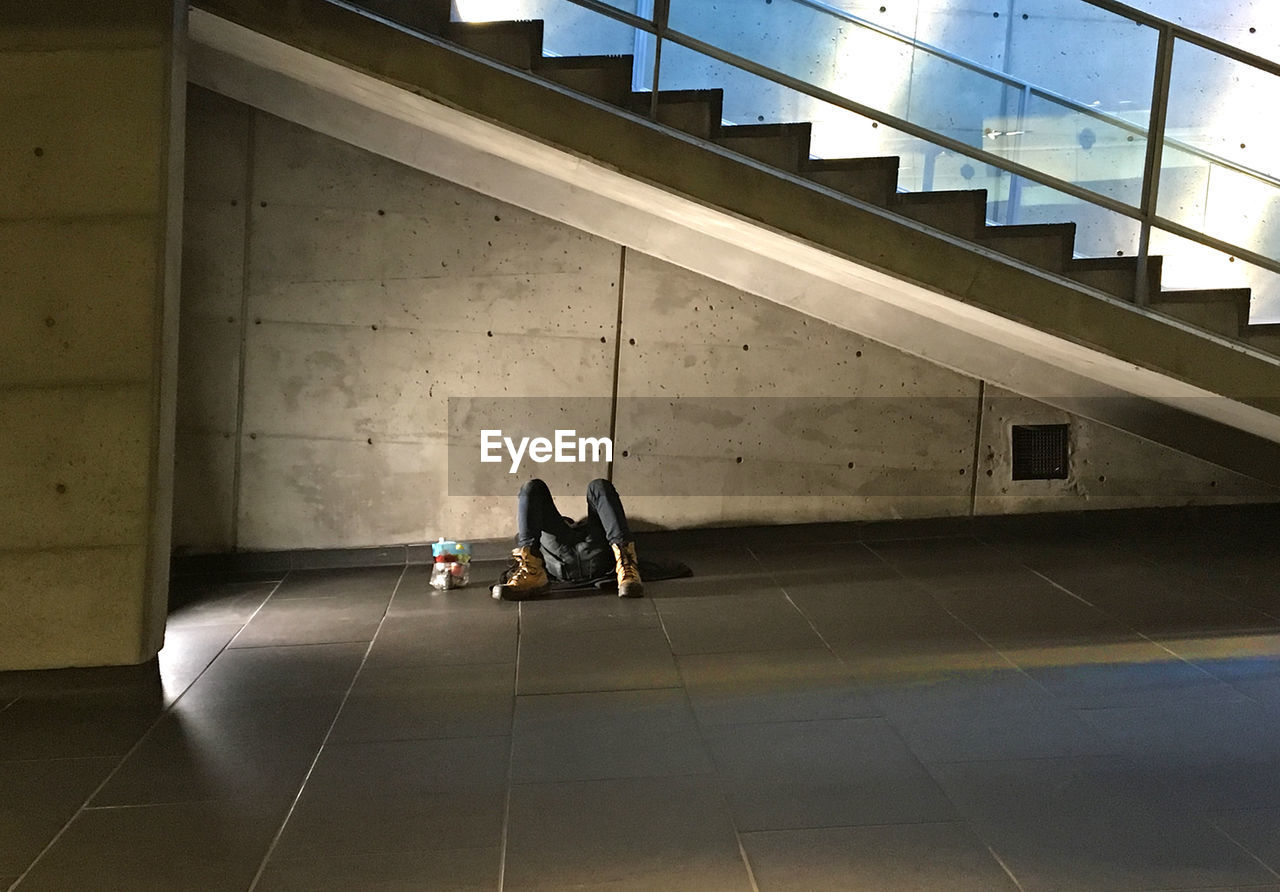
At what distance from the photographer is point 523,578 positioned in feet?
19.8

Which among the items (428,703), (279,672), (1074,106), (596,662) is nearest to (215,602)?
(279,672)

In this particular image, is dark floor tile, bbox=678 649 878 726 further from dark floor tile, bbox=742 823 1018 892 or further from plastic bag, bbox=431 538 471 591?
plastic bag, bbox=431 538 471 591

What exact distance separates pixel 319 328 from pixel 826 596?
11.9 feet

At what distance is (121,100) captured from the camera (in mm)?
4387

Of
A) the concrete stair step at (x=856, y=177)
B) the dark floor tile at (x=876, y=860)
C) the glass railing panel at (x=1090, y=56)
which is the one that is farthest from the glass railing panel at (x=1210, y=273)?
the dark floor tile at (x=876, y=860)

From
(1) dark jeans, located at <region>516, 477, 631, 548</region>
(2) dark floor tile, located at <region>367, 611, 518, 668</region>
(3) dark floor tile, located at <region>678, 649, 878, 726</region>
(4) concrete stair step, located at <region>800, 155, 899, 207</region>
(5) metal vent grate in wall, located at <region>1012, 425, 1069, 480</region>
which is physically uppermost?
(4) concrete stair step, located at <region>800, 155, 899, 207</region>

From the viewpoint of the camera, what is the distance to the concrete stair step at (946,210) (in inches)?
208

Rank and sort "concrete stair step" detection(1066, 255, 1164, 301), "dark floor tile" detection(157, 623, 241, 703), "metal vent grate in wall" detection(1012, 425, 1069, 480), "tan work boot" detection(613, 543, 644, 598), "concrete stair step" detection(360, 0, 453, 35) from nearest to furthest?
"dark floor tile" detection(157, 623, 241, 703) → "concrete stair step" detection(360, 0, 453, 35) → "concrete stair step" detection(1066, 255, 1164, 301) → "tan work boot" detection(613, 543, 644, 598) → "metal vent grate in wall" detection(1012, 425, 1069, 480)

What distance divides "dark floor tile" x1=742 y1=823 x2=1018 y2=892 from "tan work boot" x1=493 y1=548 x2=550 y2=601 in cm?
307

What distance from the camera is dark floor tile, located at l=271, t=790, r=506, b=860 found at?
10.2 ft

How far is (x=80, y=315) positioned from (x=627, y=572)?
3.05 m

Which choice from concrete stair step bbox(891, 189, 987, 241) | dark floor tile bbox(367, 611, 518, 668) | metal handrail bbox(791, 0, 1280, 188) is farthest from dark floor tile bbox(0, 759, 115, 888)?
metal handrail bbox(791, 0, 1280, 188)

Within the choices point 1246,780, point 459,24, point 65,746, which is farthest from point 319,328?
point 1246,780

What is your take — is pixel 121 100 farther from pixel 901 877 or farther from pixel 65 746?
pixel 901 877
